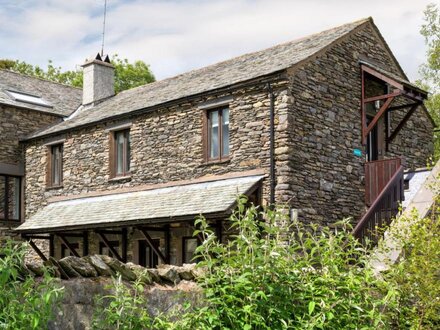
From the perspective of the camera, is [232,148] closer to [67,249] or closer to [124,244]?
[124,244]

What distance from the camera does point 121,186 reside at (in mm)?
19109

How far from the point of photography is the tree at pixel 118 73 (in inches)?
1521

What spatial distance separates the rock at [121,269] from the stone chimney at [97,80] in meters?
17.8

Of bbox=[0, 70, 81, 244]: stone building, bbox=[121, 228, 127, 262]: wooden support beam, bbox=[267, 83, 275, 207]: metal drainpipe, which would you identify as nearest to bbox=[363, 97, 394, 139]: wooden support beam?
bbox=[267, 83, 275, 207]: metal drainpipe

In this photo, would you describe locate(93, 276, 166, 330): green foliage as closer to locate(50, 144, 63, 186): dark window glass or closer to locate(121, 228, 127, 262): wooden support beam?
locate(121, 228, 127, 262): wooden support beam

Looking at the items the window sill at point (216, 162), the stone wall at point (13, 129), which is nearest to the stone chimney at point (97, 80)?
the stone wall at point (13, 129)

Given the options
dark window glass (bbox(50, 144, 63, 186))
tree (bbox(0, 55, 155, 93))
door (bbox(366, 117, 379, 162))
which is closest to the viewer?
door (bbox(366, 117, 379, 162))

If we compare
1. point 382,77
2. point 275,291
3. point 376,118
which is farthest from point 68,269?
point 382,77

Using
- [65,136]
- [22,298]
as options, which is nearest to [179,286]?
[22,298]

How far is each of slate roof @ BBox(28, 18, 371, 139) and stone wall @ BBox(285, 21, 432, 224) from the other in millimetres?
500

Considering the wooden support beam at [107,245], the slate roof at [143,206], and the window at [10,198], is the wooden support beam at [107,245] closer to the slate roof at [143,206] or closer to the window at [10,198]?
the slate roof at [143,206]

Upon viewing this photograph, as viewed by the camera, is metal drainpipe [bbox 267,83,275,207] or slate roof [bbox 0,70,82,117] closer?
metal drainpipe [bbox 267,83,275,207]

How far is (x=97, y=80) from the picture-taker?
24.6m

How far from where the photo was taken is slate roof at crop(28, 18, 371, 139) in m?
16.7
